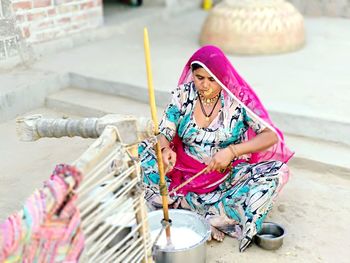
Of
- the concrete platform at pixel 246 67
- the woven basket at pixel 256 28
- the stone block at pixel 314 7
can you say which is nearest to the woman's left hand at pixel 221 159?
the concrete platform at pixel 246 67

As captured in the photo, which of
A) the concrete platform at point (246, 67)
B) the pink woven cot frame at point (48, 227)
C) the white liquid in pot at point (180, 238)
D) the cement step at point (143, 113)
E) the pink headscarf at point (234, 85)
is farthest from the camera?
the concrete platform at point (246, 67)

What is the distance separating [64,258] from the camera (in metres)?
1.46

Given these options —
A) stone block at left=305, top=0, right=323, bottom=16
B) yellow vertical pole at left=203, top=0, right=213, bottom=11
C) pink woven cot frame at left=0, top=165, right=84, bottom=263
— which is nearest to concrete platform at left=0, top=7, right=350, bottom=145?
stone block at left=305, top=0, right=323, bottom=16

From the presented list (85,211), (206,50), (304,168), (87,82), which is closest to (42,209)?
(85,211)

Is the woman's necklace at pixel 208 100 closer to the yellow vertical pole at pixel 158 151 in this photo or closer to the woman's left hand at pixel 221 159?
the woman's left hand at pixel 221 159

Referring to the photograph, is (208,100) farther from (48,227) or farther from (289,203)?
(48,227)

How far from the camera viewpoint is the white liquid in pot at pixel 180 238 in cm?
228

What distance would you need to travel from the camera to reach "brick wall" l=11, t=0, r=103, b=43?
4.85 metres

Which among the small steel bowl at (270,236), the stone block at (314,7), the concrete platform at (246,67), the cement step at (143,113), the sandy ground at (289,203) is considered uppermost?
the stone block at (314,7)

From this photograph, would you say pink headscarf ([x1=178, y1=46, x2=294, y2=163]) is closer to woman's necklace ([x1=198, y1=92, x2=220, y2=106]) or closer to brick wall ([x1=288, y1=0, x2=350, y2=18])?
woman's necklace ([x1=198, y1=92, x2=220, y2=106])

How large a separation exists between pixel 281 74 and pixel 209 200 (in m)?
2.09

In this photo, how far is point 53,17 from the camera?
515cm

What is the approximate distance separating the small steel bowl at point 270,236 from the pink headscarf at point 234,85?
1.22 ft

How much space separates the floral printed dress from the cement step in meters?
0.74
